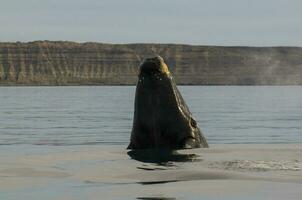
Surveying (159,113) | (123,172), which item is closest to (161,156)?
(159,113)

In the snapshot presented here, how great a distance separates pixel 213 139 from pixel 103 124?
905 cm

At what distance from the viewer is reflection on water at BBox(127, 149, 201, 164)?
601 inches

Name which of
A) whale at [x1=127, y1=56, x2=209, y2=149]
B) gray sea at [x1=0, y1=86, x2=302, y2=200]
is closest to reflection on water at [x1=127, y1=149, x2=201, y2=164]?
gray sea at [x1=0, y1=86, x2=302, y2=200]

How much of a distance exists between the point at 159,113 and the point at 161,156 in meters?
1.24

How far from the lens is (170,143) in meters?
17.0

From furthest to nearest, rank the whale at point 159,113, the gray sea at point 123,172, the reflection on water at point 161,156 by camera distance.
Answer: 1. the whale at point 159,113
2. the reflection on water at point 161,156
3. the gray sea at point 123,172

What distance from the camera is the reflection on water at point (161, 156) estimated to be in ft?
50.1

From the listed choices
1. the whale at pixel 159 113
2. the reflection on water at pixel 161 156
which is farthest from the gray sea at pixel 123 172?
the whale at pixel 159 113

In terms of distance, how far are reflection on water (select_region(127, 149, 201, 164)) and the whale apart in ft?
1.07

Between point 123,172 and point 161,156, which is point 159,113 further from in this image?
point 123,172

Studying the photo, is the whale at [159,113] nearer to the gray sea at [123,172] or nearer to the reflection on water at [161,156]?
the reflection on water at [161,156]

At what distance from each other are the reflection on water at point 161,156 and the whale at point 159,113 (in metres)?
0.33

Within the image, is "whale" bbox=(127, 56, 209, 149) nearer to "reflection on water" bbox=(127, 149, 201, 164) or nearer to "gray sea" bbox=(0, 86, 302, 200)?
"reflection on water" bbox=(127, 149, 201, 164)

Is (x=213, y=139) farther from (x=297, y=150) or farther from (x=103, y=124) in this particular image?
(x=103, y=124)
